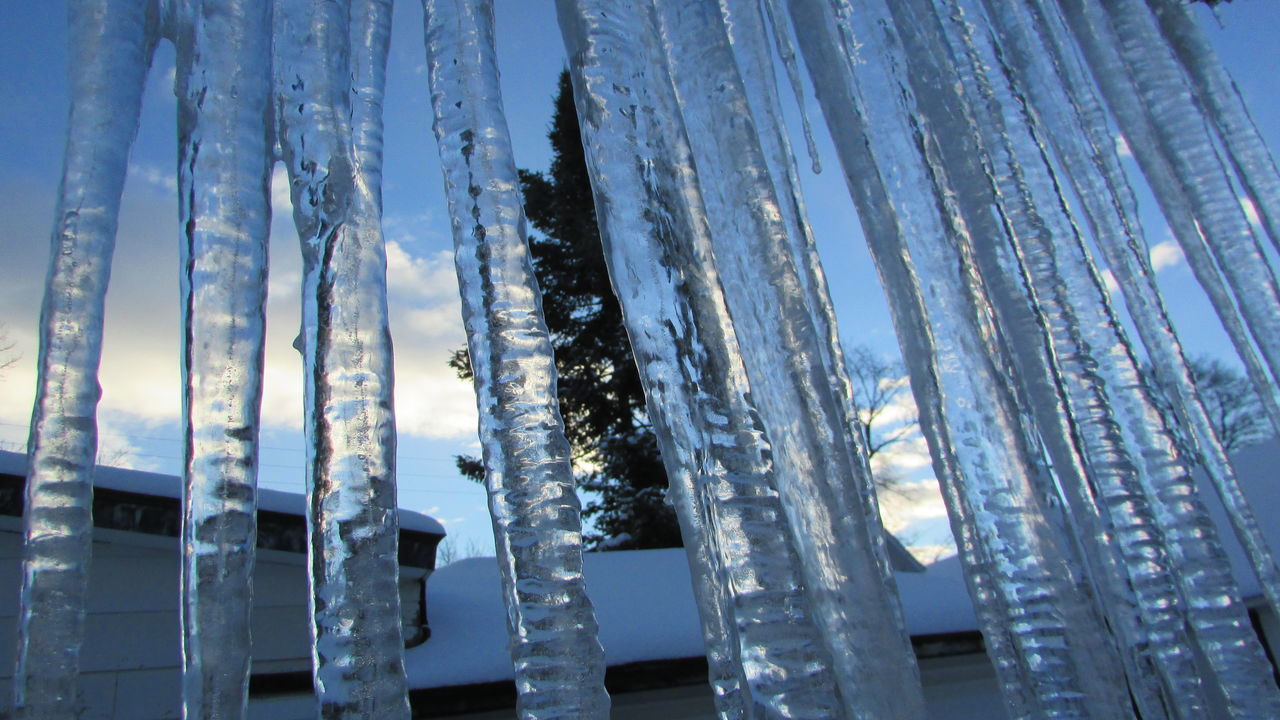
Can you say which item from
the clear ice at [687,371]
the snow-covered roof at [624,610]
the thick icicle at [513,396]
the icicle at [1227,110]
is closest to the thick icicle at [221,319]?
the clear ice at [687,371]

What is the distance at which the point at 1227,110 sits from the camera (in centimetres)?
262

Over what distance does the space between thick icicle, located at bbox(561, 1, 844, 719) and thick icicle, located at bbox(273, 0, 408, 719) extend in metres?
0.35

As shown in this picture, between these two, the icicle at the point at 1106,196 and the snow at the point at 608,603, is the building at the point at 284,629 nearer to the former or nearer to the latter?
the snow at the point at 608,603

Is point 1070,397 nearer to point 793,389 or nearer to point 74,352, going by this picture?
point 793,389

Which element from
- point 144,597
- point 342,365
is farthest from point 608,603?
point 342,365

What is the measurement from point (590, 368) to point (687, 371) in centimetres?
943

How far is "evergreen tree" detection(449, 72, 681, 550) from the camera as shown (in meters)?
9.30

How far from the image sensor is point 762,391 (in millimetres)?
1207

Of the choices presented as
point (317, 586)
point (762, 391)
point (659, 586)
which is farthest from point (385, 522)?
point (659, 586)

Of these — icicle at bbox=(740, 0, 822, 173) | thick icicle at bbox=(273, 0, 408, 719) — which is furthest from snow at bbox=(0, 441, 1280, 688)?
icicle at bbox=(740, 0, 822, 173)

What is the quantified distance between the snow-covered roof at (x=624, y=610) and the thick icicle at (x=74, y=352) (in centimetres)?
151

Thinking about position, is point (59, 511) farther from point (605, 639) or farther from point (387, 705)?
point (605, 639)

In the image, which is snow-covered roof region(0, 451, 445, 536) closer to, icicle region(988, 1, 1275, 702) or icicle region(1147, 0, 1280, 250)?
icicle region(988, 1, 1275, 702)

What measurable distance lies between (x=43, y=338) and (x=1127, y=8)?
3.33 metres
